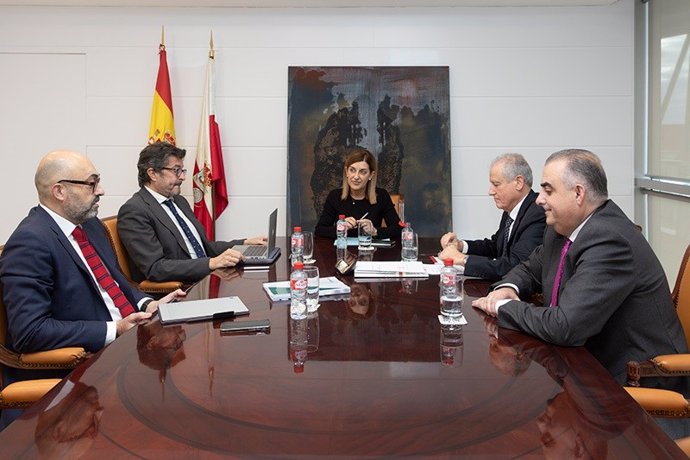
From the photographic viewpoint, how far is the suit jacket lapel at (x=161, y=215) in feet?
10.7

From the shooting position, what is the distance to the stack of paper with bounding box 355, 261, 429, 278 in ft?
8.52

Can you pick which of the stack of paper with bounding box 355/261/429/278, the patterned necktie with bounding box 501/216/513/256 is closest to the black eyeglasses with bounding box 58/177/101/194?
the stack of paper with bounding box 355/261/429/278

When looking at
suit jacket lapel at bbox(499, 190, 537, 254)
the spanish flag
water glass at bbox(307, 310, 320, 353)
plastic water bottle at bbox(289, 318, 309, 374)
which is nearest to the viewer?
plastic water bottle at bbox(289, 318, 309, 374)

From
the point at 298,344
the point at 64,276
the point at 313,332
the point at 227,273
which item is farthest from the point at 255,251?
the point at 298,344

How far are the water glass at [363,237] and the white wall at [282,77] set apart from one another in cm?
149

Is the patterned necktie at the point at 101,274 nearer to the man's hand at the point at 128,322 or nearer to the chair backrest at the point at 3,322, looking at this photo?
the man's hand at the point at 128,322

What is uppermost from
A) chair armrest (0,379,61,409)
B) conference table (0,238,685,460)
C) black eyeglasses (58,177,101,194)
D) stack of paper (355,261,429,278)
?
black eyeglasses (58,177,101,194)

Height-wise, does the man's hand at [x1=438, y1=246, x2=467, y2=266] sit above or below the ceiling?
below

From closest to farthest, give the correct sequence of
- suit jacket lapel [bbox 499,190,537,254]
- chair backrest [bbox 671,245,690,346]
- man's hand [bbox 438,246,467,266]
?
chair backrest [bbox 671,245,690,346] → man's hand [bbox 438,246,467,266] → suit jacket lapel [bbox 499,190,537,254]

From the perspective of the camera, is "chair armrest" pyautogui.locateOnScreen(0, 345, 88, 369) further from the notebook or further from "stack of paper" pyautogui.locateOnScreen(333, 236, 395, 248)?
"stack of paper" pyautogui.locateOnScreen(333, 236, 395, 248)

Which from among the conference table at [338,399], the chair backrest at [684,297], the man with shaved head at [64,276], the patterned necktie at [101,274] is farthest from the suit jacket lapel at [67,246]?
the chair backrest at [684,297]

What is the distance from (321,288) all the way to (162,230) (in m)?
1.36

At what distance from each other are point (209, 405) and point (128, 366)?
1.17ft

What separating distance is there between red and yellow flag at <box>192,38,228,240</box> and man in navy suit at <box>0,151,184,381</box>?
216cm
